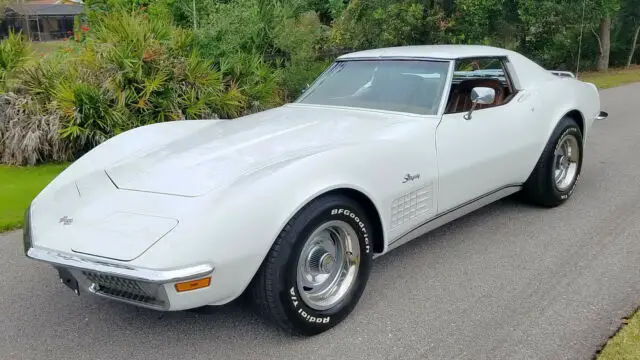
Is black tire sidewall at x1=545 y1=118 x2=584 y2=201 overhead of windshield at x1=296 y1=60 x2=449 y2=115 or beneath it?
beneath

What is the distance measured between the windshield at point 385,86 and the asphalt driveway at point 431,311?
1.09 metres

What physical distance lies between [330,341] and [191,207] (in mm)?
1033

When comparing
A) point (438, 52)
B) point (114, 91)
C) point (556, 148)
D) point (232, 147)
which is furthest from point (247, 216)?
point (114, 91)

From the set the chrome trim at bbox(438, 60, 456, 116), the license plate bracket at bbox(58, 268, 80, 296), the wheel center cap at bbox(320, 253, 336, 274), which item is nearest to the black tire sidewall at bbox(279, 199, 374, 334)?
the wheel center cap at bbox(320, 253, 336, 274)

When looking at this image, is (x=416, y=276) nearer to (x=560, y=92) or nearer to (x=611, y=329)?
(x=611, y=329)

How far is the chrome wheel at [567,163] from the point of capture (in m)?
5.12

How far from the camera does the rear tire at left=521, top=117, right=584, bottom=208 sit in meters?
4.78

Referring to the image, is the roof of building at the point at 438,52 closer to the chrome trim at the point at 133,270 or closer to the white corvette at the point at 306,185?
the white corvette at the point at 306,185

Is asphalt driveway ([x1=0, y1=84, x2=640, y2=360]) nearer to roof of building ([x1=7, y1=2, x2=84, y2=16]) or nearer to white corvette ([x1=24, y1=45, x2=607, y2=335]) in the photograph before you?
white corvette ([x1=24, y1=45, x2=607, y2=335])

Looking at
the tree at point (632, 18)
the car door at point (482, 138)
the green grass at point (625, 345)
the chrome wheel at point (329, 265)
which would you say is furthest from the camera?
the tree at point (632, 18)

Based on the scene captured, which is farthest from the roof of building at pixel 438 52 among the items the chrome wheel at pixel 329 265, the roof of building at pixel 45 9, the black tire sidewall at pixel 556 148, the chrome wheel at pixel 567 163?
the roof of building at pixel 45 9

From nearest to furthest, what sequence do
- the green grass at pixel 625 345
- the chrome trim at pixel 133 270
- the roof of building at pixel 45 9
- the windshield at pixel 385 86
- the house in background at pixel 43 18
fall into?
the chrome trim at pixel 133 270 → the green grass at pixel 625 345 → the windshield at pixel 385 86 → the house in background at pixel 43 18 → the roof of building at pixel 45 9

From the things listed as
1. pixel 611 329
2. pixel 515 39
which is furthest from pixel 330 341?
pixel 515 39

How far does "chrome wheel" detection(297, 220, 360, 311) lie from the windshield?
1.24m
